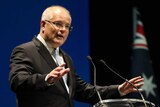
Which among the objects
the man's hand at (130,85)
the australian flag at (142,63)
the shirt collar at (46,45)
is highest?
the shirt collar at (46,45)

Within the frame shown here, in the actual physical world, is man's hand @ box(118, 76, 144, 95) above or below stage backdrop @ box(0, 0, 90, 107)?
below

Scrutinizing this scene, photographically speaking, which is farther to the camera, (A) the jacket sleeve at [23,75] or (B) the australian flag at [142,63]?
(B) the australian flag at [142,63]

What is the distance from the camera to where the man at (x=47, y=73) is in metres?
2.17

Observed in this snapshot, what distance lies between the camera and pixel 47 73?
237 centimetres

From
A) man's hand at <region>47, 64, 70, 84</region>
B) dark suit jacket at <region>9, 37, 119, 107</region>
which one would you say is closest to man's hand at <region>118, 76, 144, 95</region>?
dark suit jacket at <region>9, 37, 119, 107</region>

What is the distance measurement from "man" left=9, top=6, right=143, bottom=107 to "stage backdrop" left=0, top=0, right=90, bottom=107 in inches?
32.5

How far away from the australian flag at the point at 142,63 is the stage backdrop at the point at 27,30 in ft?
3.06

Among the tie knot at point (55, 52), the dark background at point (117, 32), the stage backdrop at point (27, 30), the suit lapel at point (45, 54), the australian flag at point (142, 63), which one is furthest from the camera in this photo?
the australian flag at point (142, 63)

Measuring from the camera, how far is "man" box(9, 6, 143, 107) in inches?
85.6

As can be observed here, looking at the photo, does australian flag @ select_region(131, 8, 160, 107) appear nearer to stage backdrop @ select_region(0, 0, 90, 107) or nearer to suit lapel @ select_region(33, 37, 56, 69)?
stage backdrop @ select_region(0, 0, 90, 107)

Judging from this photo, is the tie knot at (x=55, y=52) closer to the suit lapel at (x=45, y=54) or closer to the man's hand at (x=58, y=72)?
the suit lapel at (x=45, y=54)

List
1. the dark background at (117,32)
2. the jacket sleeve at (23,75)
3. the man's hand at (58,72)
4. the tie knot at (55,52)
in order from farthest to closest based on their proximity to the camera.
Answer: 1. the dark background at (117,32)
2. the tie knot at (55,52)
3. the jacket sleeve at (23,75)
4. the man's hand at (58,72)

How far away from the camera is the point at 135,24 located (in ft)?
14.9

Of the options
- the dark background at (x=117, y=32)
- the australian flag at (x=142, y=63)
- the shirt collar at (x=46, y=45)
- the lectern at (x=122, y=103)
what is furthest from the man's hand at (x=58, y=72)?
the australian flag at (x=142, y=63)
